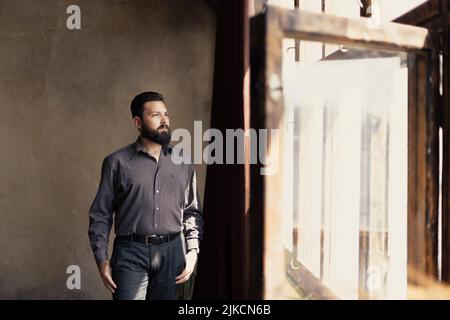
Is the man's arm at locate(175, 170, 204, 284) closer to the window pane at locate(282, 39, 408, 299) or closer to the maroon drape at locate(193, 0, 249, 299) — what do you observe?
the maroon drape at locate(193, 0, 249, 299)

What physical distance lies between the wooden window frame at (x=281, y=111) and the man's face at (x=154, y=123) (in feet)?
3.32

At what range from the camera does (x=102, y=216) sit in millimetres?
1940

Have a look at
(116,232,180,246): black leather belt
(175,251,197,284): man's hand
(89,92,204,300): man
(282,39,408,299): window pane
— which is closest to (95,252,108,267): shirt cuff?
(89,92,204,300): man

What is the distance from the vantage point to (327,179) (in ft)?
7.87

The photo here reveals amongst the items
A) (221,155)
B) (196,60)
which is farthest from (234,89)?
(196,60)

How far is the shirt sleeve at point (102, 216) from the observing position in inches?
74.6

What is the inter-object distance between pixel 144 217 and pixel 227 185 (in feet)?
2.33

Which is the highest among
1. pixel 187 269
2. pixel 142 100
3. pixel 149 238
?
pixel 142 100

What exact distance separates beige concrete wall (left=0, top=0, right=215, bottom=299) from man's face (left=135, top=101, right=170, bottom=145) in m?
0.97

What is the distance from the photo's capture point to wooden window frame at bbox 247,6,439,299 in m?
1.02

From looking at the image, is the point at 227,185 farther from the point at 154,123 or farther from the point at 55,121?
the point at 55,121

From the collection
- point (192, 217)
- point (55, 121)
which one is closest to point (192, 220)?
point (192, 217)

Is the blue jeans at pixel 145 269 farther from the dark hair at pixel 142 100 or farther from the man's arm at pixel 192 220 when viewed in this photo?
the dark hair at pixel 142 100

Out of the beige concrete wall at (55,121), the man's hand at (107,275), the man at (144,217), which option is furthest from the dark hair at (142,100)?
the beige concrete wall at (55,121)
